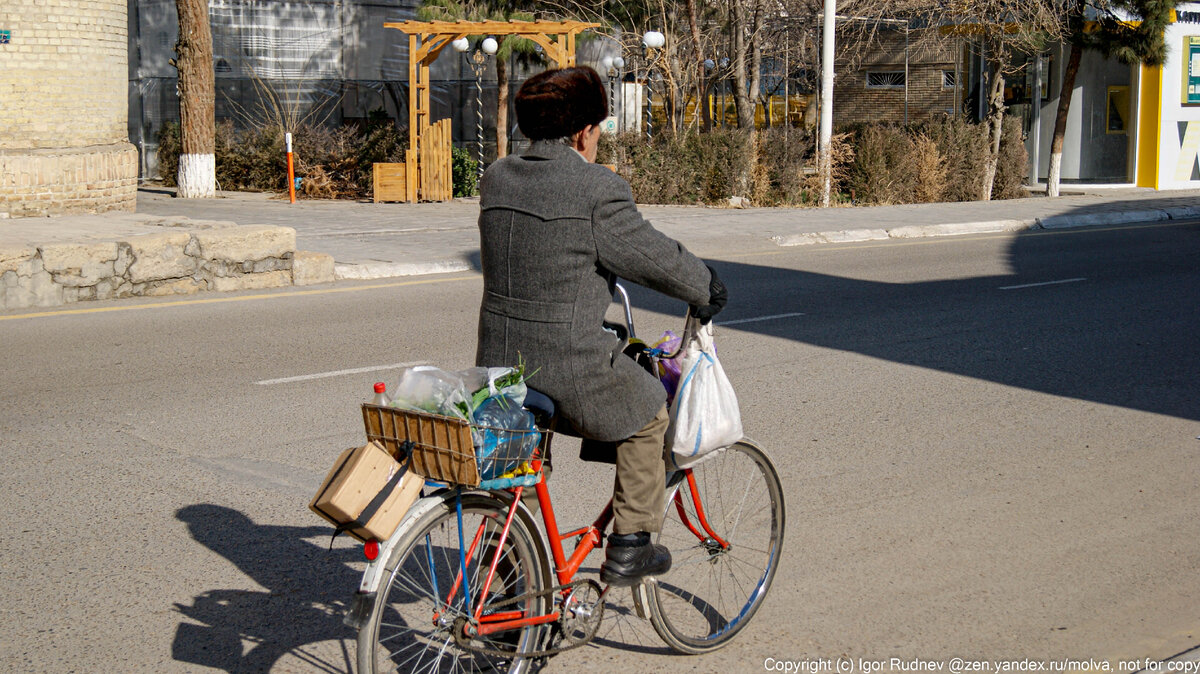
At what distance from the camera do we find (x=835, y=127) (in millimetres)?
24453

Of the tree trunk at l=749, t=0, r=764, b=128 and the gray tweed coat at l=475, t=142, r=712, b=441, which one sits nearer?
the gray tweed coat at l=475, t=142, r=712, b=441

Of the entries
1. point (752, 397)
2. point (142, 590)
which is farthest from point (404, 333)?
point (142, 590)

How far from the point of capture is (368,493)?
296 cm

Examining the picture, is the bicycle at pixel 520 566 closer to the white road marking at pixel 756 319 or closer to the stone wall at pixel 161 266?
the white road marking at pixel 756 319

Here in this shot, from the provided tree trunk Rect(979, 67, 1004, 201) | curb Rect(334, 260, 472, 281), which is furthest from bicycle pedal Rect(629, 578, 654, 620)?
tree trunk Rect(979, 67, 1004, 201)

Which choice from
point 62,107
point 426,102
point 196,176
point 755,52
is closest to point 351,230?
point 62,107

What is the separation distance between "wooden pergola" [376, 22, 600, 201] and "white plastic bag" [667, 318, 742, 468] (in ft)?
62.6

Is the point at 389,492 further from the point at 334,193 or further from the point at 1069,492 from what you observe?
the point at 334,193

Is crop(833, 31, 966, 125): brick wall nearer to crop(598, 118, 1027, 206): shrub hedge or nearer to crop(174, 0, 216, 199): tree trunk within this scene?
crop(598, 118, 1027, 206): shrub hedge

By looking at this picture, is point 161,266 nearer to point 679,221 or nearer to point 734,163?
point 679,221

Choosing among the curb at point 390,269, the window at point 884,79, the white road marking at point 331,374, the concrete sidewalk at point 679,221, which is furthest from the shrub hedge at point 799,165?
the white road marking at point 331,374

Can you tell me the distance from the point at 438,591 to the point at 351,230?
14374 millimetres

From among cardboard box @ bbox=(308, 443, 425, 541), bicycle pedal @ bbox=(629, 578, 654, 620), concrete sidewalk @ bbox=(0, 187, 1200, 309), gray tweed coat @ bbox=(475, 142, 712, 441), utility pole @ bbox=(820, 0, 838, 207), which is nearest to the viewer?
cardboard box @ bbox=(308, 443, 425, 541)

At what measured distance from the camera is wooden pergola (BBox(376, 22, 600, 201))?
73.0ft
